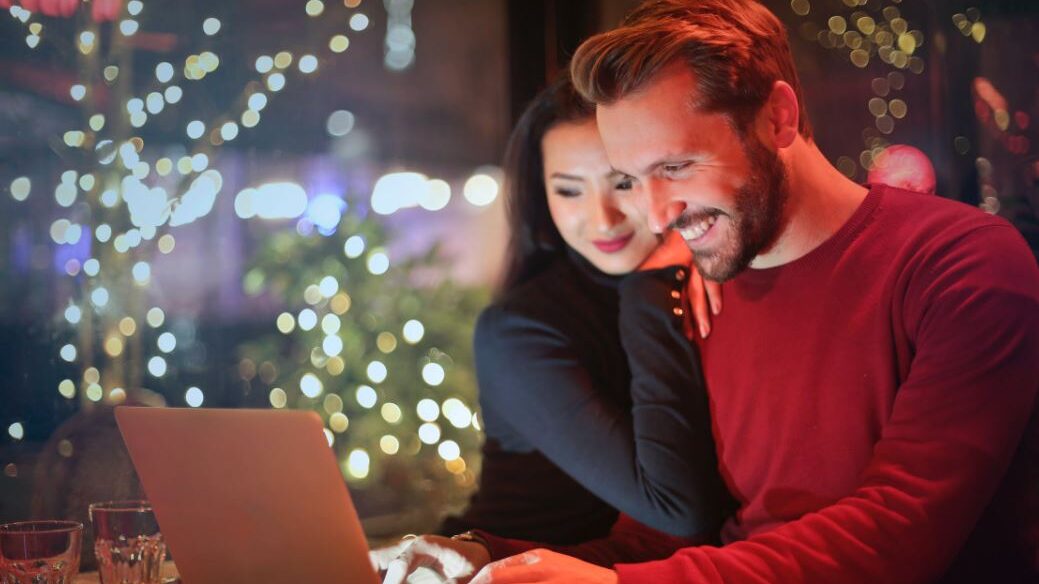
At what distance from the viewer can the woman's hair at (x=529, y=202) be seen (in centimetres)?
242

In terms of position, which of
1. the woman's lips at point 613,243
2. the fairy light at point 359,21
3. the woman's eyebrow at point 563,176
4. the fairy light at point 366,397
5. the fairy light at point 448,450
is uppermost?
the fairy light at point 359,21

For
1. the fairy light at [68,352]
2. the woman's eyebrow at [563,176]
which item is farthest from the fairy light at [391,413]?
the woman's eyebrow at [563,176]

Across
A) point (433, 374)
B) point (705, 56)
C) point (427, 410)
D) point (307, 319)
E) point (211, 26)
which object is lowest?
point (427, 410)

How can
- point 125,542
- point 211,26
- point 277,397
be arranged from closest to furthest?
point 125,542 → point 211,26 → point 277,397

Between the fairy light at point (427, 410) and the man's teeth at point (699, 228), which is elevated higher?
the man's teeth at point (699, 228)

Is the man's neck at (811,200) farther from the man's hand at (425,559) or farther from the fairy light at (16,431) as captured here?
the fairy light at (16,431)

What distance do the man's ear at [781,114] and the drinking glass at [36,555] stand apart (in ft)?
4.28

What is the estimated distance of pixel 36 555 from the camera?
1.58 meters

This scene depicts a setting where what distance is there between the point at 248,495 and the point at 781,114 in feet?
3.64

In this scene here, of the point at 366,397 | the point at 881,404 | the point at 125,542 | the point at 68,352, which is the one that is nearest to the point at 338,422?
the point at 366,397

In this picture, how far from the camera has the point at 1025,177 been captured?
1.98 meters

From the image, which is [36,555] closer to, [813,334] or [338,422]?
[813,334]

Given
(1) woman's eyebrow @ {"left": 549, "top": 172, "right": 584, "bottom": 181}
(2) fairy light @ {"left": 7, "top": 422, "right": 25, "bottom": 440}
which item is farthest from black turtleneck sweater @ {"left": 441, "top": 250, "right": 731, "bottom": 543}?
(2) fairy light @ {"left": 7, "top": 422, "right": 25, "bottom": 440}

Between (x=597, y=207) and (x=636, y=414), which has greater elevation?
(x=597, y=207)
